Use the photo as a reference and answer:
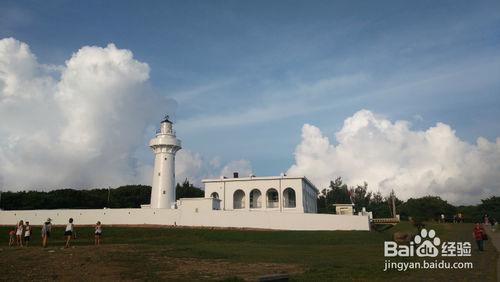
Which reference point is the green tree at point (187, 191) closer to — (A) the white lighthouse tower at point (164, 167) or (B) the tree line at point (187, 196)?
(B) the tree line at point (187, 196)

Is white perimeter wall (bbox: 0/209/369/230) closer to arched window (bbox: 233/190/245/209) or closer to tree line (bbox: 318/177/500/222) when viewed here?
arched window (bbox: 233/190/245/209)

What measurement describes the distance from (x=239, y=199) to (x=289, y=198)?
5634 mm

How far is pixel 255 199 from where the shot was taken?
159 ft

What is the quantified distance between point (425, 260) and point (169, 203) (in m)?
31.0

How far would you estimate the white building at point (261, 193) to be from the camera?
152 feet

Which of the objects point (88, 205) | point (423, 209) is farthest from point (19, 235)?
point (423, 209)

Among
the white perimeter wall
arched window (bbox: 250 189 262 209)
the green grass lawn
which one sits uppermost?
arched window (bbox: 250 189 262 209)

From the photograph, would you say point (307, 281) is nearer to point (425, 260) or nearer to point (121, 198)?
point (425, 260)

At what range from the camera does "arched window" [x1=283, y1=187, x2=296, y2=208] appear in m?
48.0

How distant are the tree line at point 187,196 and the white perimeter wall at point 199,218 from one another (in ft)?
60.9

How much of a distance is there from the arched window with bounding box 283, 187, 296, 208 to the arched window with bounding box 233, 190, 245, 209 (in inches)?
183

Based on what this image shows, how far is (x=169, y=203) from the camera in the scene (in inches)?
1704

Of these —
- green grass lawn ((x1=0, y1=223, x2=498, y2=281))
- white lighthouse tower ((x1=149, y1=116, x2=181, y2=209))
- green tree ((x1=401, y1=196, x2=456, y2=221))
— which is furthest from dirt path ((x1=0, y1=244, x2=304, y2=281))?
green tree ((x1=401, y1=196, x2=456, y2=221))

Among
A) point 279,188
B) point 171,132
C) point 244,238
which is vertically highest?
point 171,132
